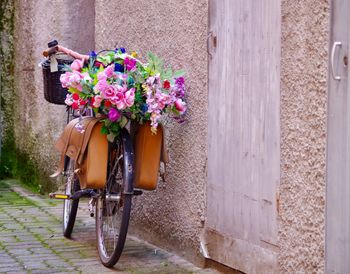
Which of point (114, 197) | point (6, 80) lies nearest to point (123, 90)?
point (114, 197)

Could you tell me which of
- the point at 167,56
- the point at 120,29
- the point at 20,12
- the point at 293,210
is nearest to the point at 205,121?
the point at 167,56

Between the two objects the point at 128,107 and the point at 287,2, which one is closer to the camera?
the point at 287,2

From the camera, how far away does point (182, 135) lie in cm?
632

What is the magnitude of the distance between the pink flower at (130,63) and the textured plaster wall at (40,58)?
11.1 feet

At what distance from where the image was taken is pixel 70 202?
729 centimetres

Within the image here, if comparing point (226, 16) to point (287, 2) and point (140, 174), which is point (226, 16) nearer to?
point (287, 2)

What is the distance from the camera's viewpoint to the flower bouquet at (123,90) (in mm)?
5887

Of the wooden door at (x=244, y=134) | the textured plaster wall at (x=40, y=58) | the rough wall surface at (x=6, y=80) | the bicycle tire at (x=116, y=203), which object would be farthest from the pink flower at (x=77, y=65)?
the rough wall surface at (x=6, y=80)

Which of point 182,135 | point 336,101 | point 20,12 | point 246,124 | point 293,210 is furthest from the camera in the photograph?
point 20,12

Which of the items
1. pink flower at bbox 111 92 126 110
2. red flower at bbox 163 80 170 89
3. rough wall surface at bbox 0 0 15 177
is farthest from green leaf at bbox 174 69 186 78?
rough wall surface at bbox 0 0 15 177

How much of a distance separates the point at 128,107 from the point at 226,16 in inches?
38.1

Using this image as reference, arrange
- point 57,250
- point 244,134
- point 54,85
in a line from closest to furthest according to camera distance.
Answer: point 244,134, point 57,250, point 54,85

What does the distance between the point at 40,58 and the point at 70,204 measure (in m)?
3.03

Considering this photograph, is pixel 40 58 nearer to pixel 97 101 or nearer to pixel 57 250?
pixel 57 250
